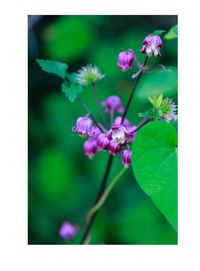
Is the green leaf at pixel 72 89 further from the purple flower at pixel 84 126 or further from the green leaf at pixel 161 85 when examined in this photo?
the green leaf at pixel 161 85

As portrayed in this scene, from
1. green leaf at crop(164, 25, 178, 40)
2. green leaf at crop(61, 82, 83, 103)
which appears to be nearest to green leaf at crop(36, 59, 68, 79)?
green leaf at crop(61, 82, 83, 103)

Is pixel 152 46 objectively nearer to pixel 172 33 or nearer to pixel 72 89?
pixel 172 33

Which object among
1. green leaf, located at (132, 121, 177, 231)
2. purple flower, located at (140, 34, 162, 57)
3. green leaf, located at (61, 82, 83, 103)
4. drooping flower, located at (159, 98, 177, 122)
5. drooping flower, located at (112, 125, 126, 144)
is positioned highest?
purple flower, located at (140, 34, 162, 57)

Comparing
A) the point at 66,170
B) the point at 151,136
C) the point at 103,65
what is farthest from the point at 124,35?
the point at 151,136

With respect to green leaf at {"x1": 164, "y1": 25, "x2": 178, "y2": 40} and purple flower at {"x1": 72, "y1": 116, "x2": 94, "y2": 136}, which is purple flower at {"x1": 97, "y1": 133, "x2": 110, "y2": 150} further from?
green leaf at {"x1": 164, "y1": 25, "x2": 178, "y2": 40}

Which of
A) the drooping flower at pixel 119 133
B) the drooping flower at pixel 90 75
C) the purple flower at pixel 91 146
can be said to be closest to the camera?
the drooping flower at pixel 119 133

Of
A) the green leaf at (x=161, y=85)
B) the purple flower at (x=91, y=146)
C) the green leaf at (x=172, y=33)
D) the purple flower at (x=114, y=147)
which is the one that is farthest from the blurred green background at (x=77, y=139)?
the purple flower at (x=114, y=147)
